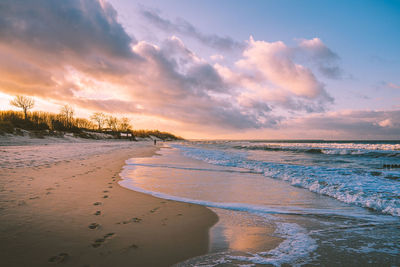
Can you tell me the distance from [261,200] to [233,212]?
1429mm

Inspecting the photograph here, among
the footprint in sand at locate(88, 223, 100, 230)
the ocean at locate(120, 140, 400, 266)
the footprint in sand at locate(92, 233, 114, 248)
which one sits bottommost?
the ocean at locate(120, 140, 400, 266)

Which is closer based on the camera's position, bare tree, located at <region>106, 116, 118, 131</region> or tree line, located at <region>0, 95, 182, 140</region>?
tree line, located at <region>0, 95, 182, 140</region>

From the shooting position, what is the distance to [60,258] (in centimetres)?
236

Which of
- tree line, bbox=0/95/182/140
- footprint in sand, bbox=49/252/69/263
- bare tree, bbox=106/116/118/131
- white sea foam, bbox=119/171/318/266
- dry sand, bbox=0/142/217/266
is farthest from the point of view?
bare tree, bbox=106/116/118/131

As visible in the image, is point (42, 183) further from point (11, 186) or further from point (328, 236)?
point (328, 236)

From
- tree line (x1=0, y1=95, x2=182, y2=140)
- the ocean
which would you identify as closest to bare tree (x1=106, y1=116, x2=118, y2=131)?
tree line (x1=0, y1=95, x2=182, y2=140)

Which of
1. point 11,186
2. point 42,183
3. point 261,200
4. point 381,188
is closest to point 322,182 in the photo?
point 381,188

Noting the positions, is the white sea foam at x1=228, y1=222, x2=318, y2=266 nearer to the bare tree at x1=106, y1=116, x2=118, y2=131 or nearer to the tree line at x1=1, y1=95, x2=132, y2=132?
the tree line at x1=1, y1=95, x2=132, y2=132

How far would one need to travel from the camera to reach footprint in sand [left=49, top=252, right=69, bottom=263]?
2.30 meters

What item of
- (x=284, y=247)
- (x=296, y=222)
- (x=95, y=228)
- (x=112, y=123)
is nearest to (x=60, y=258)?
(x=95, y=228)

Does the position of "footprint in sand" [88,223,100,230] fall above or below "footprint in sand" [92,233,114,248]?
below

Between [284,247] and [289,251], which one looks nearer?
[289,251]

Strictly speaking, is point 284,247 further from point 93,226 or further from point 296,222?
point 93,226

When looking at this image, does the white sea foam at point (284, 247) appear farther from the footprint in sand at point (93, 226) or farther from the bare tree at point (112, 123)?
the bare tree at point (112, 123)
